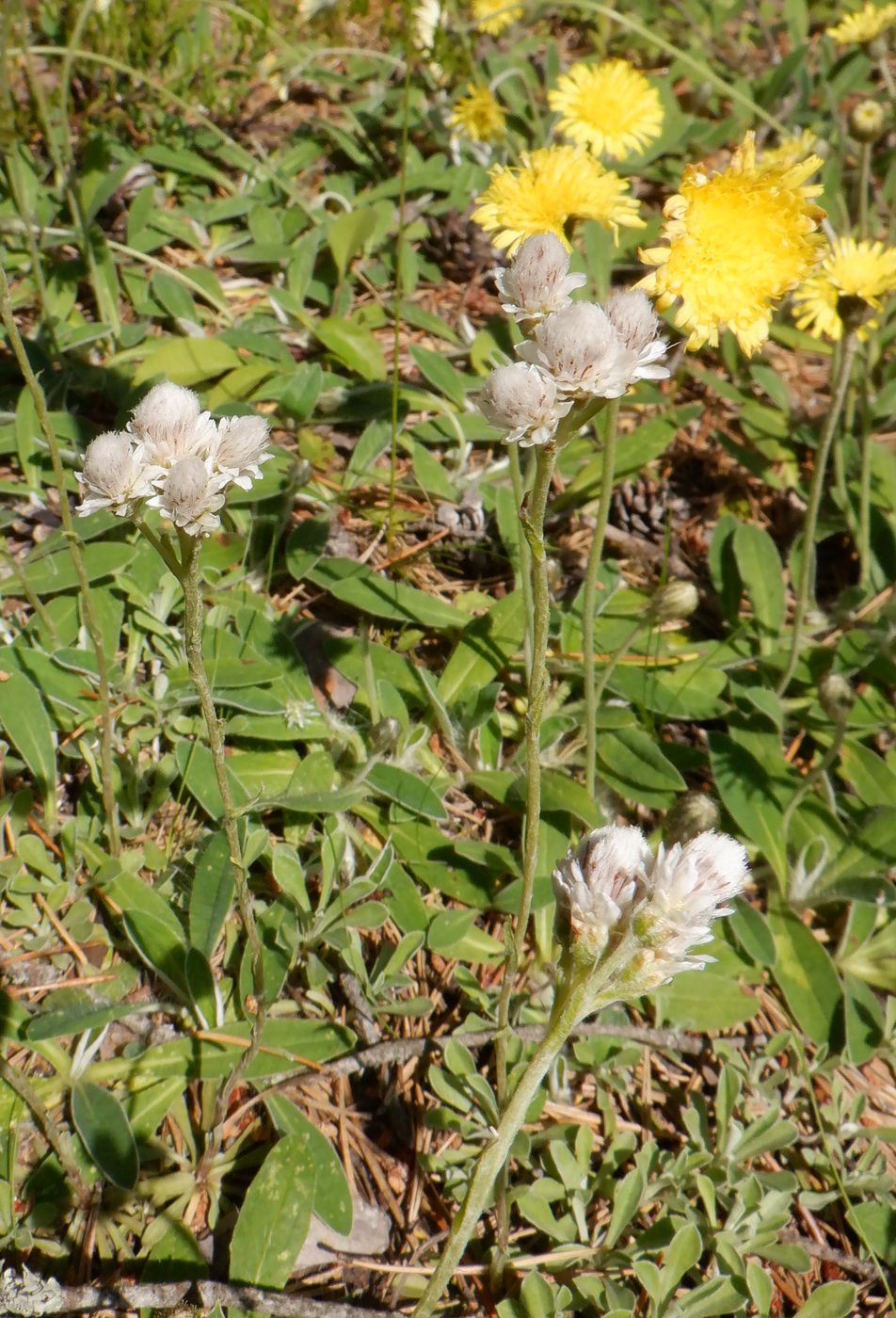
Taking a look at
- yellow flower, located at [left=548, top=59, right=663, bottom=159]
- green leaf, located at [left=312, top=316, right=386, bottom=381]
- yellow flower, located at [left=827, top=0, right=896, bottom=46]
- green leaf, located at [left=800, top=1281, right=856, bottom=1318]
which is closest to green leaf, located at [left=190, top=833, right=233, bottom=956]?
green leaf, located at [left=800, top=1281, right=856, bottom=1318]

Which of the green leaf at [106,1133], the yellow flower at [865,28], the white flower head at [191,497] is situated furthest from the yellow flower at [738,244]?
the yellow flower at [865,28]

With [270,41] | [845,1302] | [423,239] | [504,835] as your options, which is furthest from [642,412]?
[845,1302]

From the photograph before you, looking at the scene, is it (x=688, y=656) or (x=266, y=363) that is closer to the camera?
(x=688, y=656)

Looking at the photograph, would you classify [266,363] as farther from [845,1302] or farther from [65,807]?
[845,1302]

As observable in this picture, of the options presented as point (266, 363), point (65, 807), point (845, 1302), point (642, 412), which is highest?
point (266, 363)

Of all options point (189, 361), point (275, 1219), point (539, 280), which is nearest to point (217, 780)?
point (275, 1219)

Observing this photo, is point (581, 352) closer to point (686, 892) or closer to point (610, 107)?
point (686, 892)

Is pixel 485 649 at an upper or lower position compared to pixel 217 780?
lower
